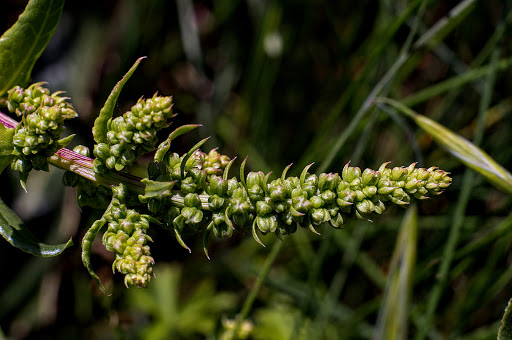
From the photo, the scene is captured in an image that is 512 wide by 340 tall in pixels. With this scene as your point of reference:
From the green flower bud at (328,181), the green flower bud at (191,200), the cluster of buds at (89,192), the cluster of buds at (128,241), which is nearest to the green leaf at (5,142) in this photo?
the cluster of buds at (89,192)

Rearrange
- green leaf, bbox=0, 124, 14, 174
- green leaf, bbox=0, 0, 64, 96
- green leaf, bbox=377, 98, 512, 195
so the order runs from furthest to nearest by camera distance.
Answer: green leaf, bbox=377, 98, 512, 195 < green leaf, bbox=0, 0, 64, 96 < green leaf, bbox=0, 124, 14, 174

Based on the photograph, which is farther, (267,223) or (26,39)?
(26,39)

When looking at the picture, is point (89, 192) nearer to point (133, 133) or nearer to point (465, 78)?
point (133, 133)

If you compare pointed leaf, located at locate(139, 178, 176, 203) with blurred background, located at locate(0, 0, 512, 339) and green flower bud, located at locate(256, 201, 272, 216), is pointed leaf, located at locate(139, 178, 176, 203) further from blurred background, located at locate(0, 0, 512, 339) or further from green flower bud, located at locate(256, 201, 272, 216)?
blurred background, located at locate(0, 0, 512, 339)

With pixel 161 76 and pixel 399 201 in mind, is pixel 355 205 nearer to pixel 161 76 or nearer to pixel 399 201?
pixel 399 201

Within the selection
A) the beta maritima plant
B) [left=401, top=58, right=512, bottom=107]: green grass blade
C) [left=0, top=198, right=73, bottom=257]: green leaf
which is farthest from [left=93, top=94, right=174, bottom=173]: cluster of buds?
[left=401, top=58, right=512, bottom=107]: green grass blade

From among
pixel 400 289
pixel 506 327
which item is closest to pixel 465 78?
pixel 400 289

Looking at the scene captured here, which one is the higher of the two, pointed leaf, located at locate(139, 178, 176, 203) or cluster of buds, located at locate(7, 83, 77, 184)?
pointed leaf, located at locate(139, 178, 176, 203)
